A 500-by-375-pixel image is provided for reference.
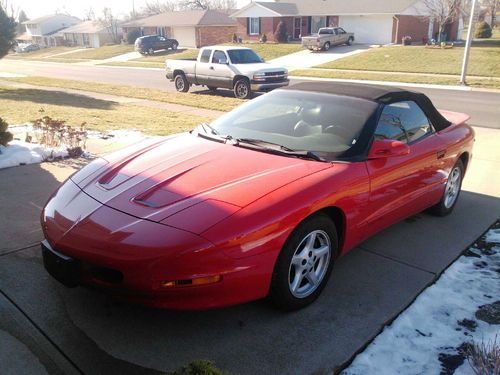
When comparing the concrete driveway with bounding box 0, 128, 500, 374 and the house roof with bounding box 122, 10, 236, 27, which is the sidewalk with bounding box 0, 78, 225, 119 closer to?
the concrete driveway with bounding box 0, 128, 500, 374

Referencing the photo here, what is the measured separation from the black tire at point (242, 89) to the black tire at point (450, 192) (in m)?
11.1

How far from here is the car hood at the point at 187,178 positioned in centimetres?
293

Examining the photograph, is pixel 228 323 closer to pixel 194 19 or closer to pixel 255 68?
pixel 255 68

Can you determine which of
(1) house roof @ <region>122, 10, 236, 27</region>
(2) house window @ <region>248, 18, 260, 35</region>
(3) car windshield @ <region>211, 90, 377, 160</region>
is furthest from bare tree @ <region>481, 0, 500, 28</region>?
(3) car windshield @ <region>211, 90, 377, 160</region>

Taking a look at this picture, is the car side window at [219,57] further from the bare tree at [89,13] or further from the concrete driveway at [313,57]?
the bare tree at [89,13]

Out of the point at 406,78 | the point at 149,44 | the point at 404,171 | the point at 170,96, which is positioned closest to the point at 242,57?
the point at 170,96

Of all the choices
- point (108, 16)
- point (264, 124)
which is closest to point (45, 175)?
point (264, 124)

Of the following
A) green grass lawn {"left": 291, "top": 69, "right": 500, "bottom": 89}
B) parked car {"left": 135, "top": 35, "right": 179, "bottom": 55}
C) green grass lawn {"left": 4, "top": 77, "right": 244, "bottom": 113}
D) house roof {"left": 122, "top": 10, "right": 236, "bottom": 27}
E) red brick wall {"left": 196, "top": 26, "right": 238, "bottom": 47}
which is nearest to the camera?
green grass lawn {"left": 4, "top": 77, "right": 244, "bottom": 113}

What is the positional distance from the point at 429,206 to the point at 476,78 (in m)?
20.7

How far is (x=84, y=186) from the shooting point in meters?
3.43

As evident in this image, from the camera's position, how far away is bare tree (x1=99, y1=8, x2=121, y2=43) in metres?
71.8

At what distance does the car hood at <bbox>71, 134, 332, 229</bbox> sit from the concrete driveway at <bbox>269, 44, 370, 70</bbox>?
1068 inches

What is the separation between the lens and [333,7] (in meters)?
44.5

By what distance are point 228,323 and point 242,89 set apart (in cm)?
1344
